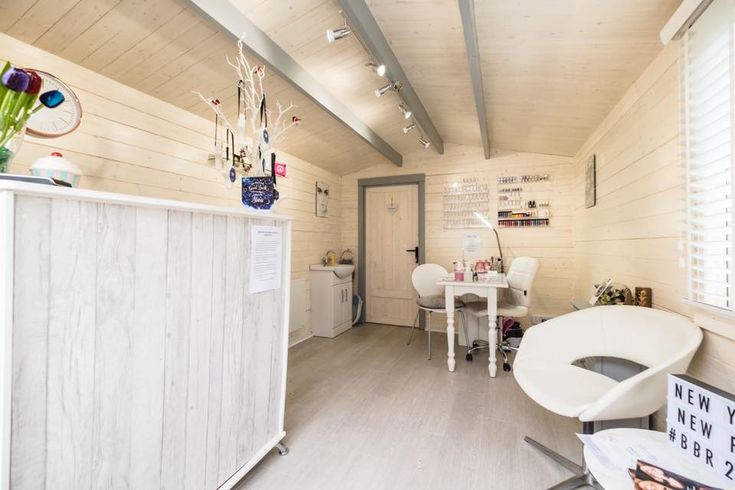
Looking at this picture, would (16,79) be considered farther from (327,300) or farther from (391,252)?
(391,252)

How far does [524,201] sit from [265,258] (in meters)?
3.46

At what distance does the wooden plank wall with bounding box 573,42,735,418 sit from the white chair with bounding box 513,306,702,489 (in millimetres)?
115

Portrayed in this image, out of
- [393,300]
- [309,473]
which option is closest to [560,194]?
[393,300]

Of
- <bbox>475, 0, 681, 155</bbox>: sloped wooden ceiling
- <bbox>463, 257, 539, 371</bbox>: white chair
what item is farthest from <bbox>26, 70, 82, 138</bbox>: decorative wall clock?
<bbox>463, 257, 539, 371</bbox>: white chair

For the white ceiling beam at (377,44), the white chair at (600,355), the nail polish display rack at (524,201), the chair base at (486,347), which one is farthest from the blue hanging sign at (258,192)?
the nail polish display rack at (524,201)

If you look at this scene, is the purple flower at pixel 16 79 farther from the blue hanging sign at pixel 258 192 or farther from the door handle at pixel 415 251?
the door handle at pixel 415 251

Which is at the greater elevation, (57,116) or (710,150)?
(57,116)

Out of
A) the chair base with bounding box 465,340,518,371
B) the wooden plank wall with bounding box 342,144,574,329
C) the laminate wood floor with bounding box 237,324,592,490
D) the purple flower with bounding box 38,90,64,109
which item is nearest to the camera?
the purple flower with bounding box 38,90,64,109

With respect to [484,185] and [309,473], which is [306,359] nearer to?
[309,473]

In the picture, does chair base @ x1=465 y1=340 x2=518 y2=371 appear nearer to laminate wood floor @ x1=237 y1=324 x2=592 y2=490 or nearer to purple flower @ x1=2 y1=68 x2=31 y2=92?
laminate wood floor @ x1=237 y1=324 x2=592 y2=490

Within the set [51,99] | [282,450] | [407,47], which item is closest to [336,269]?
[282,450]

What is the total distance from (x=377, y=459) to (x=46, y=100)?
81.7 inches

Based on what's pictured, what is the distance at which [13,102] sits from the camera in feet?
2.83

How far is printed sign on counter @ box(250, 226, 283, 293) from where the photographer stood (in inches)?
59.7
